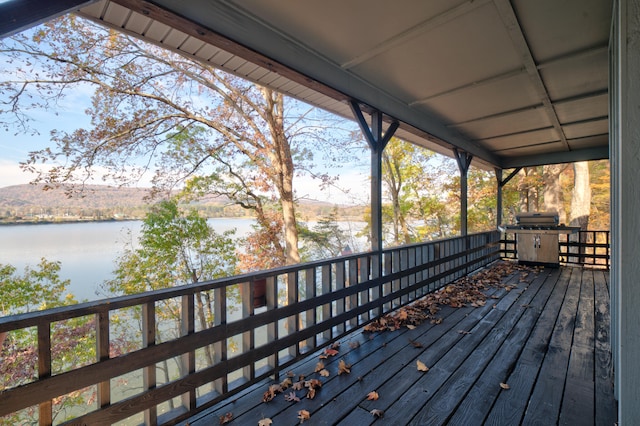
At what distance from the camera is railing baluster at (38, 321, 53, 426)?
1359 mm

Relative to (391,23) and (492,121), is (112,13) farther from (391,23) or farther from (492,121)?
(492,121)

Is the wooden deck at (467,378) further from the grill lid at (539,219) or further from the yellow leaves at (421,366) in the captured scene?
the grill lid at (539,219)

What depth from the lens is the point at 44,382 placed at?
4.42ft

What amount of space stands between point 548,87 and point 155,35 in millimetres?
4068

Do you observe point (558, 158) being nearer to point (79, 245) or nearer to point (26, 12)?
point (26, 12)

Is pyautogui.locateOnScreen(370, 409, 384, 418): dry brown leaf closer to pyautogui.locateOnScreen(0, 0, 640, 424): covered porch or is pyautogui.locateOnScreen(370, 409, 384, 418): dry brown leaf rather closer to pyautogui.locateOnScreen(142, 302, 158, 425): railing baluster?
pyautogui.locateOnScreen(0, 0, 640, 424): covered porch

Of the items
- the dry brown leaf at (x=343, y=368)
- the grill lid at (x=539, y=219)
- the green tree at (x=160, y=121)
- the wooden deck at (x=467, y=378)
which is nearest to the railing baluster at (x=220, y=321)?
the wooden deck at (x=467, y=378)

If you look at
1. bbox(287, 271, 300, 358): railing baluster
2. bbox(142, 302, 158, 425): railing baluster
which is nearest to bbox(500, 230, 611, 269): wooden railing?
bbox(287, 271, 300, 358): railing baluster

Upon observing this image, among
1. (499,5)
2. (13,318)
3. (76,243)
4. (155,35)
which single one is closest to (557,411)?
(499,5)

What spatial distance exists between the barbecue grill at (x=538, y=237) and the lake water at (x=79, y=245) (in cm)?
816

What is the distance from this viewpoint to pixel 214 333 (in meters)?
1.97

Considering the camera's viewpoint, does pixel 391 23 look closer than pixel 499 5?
No

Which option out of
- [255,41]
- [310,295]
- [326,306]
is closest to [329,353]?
[326,306]

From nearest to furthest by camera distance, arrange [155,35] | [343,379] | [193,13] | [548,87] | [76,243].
Result: [193,13] → [155,35] → [343,379] → [548,87] → [76,243]
